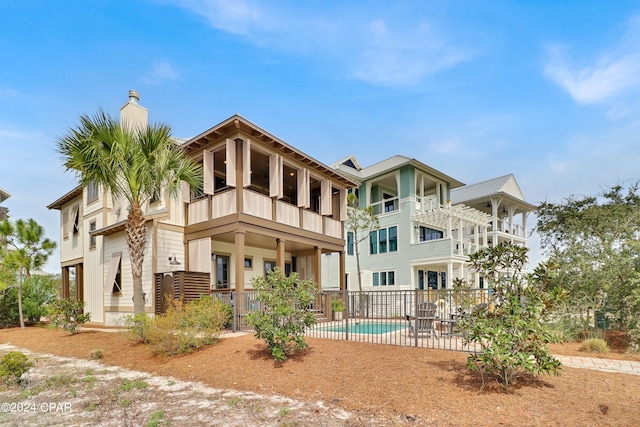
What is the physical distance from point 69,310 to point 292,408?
11508mm

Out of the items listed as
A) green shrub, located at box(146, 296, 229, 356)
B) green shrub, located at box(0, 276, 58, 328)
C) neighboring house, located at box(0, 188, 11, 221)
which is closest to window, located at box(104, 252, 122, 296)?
green shrub, located at box(0, 276, 58, 328)

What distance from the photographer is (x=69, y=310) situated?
12.9 m

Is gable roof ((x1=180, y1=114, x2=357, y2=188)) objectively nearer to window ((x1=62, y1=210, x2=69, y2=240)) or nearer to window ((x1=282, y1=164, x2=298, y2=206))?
window ((x1=282, y1=164, x2=298, y2=206))

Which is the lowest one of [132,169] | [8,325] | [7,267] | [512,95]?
[8,325]

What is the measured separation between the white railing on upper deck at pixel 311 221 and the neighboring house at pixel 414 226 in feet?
27.5

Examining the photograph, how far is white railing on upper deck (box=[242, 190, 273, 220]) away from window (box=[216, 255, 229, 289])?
3.57 meters

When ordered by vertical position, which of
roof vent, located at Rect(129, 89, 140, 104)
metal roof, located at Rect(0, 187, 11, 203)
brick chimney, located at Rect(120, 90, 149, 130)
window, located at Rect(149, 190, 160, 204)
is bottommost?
window, located at Rect(149, 190, 160, 204)

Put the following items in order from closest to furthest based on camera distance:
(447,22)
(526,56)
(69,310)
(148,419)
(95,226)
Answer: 1. (148,419)
2. (447,22)
3. (526,56)
4. (69,310)
5. (95,226)

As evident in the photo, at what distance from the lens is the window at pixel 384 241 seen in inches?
931

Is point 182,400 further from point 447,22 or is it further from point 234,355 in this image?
point 447,22

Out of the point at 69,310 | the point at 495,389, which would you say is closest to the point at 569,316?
the point at 495,389

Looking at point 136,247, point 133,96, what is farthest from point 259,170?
point 136,247

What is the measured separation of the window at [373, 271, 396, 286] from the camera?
23.3 m

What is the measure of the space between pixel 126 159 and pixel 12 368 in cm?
569
